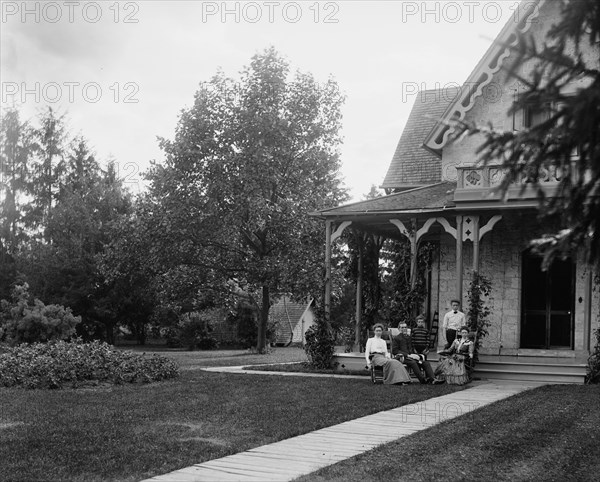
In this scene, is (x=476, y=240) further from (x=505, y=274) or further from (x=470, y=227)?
(x=505, y=274)

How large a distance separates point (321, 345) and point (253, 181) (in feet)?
34.9

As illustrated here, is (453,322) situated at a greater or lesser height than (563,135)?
lesser

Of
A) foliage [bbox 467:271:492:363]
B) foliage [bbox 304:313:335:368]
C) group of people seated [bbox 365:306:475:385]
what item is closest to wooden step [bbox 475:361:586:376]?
foliage [bbox 467:271:492:363]

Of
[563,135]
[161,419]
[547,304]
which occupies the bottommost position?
[161,419]

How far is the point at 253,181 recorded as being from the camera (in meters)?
30.8

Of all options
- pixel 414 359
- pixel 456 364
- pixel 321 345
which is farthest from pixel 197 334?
pixel 456 364

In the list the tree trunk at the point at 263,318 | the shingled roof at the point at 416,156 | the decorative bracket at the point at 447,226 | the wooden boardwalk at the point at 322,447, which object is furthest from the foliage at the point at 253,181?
the wooden boardwalk at the point at 322,447

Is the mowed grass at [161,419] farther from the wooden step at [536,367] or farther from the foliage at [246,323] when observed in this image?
the foliage at [246,323]

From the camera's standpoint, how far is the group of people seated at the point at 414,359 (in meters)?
17.4

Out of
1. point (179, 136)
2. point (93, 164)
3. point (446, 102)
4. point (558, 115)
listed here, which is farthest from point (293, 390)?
point (93, 164)

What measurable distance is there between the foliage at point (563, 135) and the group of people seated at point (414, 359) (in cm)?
Result: 1144

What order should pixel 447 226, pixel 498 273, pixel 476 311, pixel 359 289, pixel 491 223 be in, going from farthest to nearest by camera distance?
pixel 359 289, pixel 498 273, pixel 447 226, pixel 491 223, pixel 476 311

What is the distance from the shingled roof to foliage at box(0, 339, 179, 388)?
32.2ft

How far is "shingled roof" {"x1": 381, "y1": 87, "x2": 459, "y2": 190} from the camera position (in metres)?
25.1
